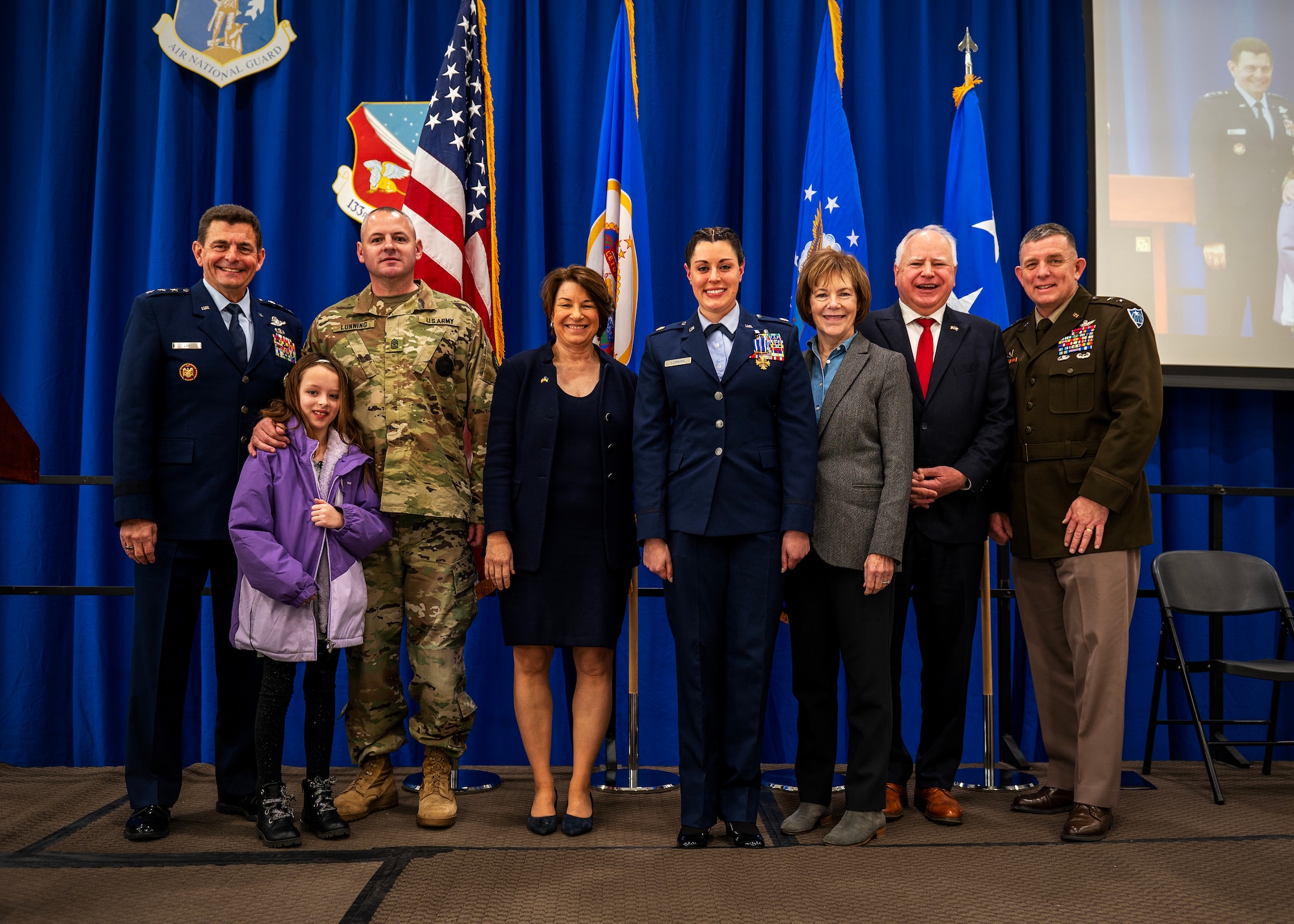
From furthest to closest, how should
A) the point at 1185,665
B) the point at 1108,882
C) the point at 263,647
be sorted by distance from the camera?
1. the point at 1185,665
2. the point at 263,647
3. the point at 1108,882

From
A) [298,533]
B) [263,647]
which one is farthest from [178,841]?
[298,533]

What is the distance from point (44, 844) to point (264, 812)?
60 centimetres

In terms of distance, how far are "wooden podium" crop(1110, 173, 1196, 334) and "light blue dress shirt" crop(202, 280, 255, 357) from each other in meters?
3.45

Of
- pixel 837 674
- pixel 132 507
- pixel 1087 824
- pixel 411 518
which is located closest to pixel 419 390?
pixel 411 518

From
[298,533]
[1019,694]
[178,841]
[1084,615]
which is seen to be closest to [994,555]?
[1019,694]

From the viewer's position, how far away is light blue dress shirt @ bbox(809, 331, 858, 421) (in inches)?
100

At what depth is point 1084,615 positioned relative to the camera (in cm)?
258

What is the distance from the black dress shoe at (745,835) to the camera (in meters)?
2.36

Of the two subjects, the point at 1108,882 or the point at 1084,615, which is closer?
the point at 1108,882

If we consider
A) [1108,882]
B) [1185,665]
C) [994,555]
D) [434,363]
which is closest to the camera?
[1108,882]

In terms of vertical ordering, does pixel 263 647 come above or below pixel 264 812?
above

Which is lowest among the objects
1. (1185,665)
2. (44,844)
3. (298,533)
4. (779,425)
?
(44,844)

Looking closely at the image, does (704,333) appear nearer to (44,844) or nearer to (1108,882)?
(1108,882)

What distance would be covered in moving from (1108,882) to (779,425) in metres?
1.35
